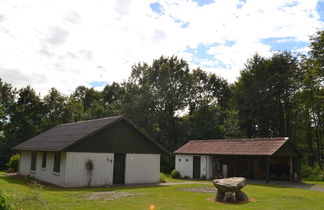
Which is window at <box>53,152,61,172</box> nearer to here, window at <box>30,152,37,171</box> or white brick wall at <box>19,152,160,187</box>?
white brick wall at <box>19,152,160,187</box>

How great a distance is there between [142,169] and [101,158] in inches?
141

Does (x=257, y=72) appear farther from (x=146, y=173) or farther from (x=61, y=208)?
(x=61, y=208)

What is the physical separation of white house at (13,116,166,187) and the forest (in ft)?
48.9

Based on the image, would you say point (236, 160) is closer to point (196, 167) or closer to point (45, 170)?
point (196, 167)

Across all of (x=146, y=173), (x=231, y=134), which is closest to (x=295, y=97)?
(x=231, y=134)

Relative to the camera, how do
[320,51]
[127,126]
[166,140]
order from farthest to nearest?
1. [166,140]
2. [320,51]
3. [127,126]

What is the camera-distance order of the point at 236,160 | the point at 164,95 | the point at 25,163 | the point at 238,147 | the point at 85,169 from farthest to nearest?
the point at 164,95, the point at 236,160, the point at 238,147, the point at 25,163, the point at 85,169

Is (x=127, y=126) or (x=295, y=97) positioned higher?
(x=295, y=97)

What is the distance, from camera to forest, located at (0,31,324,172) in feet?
123

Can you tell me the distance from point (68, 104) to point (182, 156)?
745 inches

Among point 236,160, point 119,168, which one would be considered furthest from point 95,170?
point 236,160

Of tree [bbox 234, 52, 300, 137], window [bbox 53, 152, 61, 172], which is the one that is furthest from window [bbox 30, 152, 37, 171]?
tree [bbox 234, 52, 300, 137]

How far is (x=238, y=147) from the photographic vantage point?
27.9 m

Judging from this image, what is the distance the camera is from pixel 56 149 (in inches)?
733
